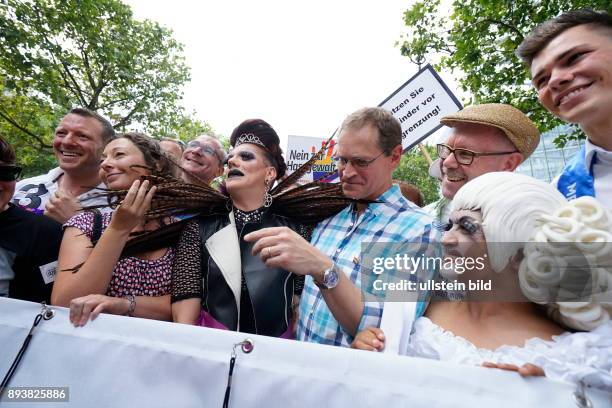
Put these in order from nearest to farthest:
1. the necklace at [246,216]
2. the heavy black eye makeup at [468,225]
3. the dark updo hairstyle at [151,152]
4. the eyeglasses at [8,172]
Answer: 1. the heavy black eye makeup at [468,225]
2. the eyeglasses at [8,172]
3. the necklace at [246,216]
4. the dark updo hairstyle at [151,152]

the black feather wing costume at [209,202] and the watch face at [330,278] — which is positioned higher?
the black feather wing costume at [209,202]

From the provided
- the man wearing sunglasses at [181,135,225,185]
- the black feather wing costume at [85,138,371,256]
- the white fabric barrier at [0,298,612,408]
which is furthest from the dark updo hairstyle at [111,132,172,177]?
the man wearing sunglasses at [181,135,225,185]

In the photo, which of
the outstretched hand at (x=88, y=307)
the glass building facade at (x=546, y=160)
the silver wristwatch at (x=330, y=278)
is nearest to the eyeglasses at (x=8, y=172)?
the outstretched hand at (x=88, y=307)

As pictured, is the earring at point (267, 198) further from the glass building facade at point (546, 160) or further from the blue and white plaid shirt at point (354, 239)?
the glass building facade at point (546, 160)

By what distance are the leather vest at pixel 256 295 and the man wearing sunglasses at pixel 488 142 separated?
94 centimetres

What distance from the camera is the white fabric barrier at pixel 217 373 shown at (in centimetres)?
110

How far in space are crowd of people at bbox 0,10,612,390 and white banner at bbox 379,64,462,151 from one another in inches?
34.5

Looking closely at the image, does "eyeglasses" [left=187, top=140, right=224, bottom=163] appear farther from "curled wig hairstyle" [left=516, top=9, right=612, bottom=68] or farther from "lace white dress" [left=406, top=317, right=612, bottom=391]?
"lace white dress" [left=406, top=317, right=612, bottom=391]

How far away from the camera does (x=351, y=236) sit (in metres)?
1.92

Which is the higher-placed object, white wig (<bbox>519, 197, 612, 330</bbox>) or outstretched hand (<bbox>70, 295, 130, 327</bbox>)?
white wig (<bbox>519, 197, 612, 330</bbox>)

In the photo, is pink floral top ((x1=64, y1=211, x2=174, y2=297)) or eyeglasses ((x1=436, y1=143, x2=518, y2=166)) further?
eyeglasses ((x1=436, y1=143, x2=518, y2=166))

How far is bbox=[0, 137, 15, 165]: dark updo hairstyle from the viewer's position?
81.0 inches

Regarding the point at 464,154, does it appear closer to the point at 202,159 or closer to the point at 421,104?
the point at 421,104

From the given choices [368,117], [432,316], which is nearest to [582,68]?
[368,117]
